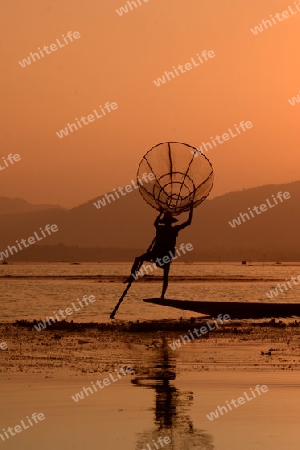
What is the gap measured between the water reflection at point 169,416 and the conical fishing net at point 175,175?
Result: 6.12 m

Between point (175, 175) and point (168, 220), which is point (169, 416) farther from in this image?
point (175, 175)

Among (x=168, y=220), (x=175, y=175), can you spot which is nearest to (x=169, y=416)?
(x=168, y=220)

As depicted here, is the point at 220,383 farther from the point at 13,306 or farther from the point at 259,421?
the point at 13,306

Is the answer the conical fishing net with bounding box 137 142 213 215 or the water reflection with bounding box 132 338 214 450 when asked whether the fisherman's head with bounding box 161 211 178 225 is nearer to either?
the conical fishing net with bounding box 137 142 213 215

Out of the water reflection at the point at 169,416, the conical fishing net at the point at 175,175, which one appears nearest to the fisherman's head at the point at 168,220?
the conical fishing net at the point at 175,175

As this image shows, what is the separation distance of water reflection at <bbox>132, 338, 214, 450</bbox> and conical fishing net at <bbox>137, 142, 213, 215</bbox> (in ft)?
20.1

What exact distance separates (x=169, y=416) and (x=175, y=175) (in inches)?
508

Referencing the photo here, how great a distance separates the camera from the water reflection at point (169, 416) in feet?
44.5

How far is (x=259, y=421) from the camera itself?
1535 centimetres

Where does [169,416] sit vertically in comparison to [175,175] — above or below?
below

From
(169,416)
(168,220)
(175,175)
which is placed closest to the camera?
(169,416)

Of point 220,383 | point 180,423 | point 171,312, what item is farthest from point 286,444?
point 171,312

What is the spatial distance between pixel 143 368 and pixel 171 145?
24.1 feet

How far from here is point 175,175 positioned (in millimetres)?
27844
